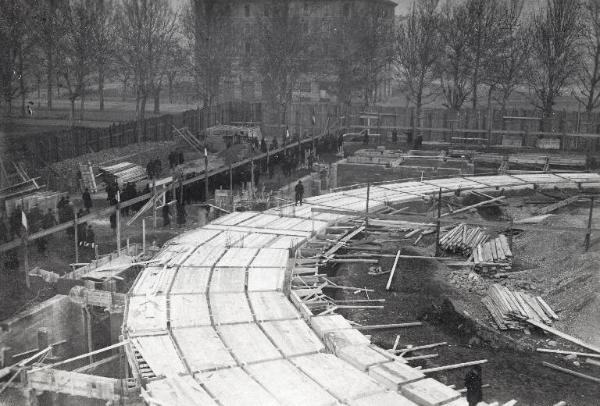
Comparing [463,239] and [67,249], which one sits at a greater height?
[463,239]

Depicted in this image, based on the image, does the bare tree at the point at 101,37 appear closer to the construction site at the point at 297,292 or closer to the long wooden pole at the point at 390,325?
the construction site at the point at 297,292

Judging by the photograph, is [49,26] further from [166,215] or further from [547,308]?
[547,308]

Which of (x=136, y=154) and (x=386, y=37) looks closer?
(x=136, y=154)

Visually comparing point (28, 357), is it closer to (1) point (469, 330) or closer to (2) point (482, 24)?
(1) point (469, 330)

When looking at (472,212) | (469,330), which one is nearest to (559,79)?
(472,212)

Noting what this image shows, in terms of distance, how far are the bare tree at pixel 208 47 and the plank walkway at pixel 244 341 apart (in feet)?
124

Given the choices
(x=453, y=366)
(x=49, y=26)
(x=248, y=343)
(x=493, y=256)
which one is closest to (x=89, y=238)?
(x=248, y=343)

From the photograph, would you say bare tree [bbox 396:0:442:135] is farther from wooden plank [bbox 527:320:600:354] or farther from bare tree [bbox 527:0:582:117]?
wooden plank [bbox 527:320:600:354]

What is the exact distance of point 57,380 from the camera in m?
12.6

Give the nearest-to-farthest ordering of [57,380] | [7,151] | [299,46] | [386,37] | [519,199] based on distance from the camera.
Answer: [57,380]
[519,199]
[7,151]
[299,46]
[386,37]

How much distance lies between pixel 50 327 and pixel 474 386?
9889 mm

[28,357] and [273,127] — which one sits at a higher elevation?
[273,127]

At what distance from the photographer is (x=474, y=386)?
12734 mm

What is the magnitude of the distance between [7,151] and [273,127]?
897 inches
